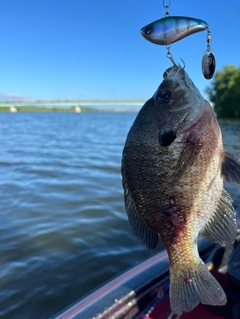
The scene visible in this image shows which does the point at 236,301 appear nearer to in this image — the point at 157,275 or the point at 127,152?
the point at 157,275

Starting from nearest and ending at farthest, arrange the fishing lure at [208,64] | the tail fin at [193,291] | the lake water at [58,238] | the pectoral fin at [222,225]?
the tail fin at [193,291], the pectoral fin at [222,225], the fishing lure at [208,64], the lake water at [58,238]

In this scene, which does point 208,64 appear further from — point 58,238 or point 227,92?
point 227,92

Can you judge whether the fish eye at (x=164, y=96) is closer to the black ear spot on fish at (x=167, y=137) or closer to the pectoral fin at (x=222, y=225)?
the black ear spot on fish at (x=167, y=137)

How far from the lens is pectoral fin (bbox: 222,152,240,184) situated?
1.82 m

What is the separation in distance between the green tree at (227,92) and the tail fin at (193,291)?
181 ft

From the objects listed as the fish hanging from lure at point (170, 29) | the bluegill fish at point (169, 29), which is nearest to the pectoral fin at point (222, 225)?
the fish hanging from lure at point (170, 29)

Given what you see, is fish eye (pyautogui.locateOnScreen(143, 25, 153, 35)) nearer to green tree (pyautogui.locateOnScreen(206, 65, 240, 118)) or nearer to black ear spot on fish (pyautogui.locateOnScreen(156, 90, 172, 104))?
black ear spot on fish (pyautogui.locateOnScreen(156, 90, 172, 104))

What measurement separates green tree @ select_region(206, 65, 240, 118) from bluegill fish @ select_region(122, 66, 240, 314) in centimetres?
5496

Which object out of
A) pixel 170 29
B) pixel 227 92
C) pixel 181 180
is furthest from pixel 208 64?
pixel 227 92

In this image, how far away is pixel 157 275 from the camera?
10.2 feet

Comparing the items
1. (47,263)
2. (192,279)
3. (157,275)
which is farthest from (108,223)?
(192,279)

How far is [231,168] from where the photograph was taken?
1.84 metres

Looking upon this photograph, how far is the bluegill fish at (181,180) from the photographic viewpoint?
180cm

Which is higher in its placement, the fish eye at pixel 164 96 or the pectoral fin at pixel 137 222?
the fish eye at pixel 164 96
